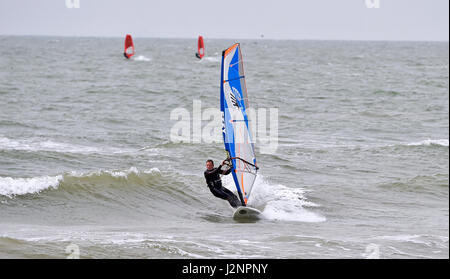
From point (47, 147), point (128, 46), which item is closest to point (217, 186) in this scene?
point (47, 147)

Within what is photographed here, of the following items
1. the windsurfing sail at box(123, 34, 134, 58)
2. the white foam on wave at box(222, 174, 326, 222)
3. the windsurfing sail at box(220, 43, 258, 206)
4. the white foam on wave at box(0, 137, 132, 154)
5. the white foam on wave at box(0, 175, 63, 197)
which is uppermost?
the windsurfing sail at box(123, 34, 134, 58)

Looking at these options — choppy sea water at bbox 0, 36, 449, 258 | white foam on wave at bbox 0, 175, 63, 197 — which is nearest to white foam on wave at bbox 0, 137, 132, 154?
choppy sea water at bbox 0, 36, 449, 258

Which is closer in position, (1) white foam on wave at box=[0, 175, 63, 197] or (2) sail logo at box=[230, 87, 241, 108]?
(2) sail logo at box=[230, 87, 241, 108]

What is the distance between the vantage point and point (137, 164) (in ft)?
45.3

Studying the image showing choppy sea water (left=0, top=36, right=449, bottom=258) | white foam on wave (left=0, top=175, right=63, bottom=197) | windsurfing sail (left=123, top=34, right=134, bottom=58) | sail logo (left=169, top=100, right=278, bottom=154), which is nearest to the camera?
choppy sea water (left=0, top=36, right=449, bottom=258)

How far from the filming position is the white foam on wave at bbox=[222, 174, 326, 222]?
32.3ft

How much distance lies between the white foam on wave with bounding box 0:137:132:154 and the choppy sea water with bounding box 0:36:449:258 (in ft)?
0.15

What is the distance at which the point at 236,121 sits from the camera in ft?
31.1

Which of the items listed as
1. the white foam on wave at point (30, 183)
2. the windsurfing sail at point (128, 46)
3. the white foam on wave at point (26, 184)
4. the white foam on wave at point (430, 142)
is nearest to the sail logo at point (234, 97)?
the white foam on wave at point (30, 183)

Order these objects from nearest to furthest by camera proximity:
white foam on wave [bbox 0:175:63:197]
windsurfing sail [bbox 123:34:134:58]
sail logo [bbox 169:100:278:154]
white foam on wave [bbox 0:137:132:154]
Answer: white foam on wave [bbox 0:175:63:197]
white foam on wave [bbox 0:137:132:154]
sail logo [bbox 169:100:278:154]
windsurfing sail [bbox 123:34:134:58]

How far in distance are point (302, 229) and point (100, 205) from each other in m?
3.64

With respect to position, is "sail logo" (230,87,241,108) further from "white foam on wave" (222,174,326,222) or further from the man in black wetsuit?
"white foam on wave" (222,174,326,222)

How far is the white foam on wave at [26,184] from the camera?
35.4ft
